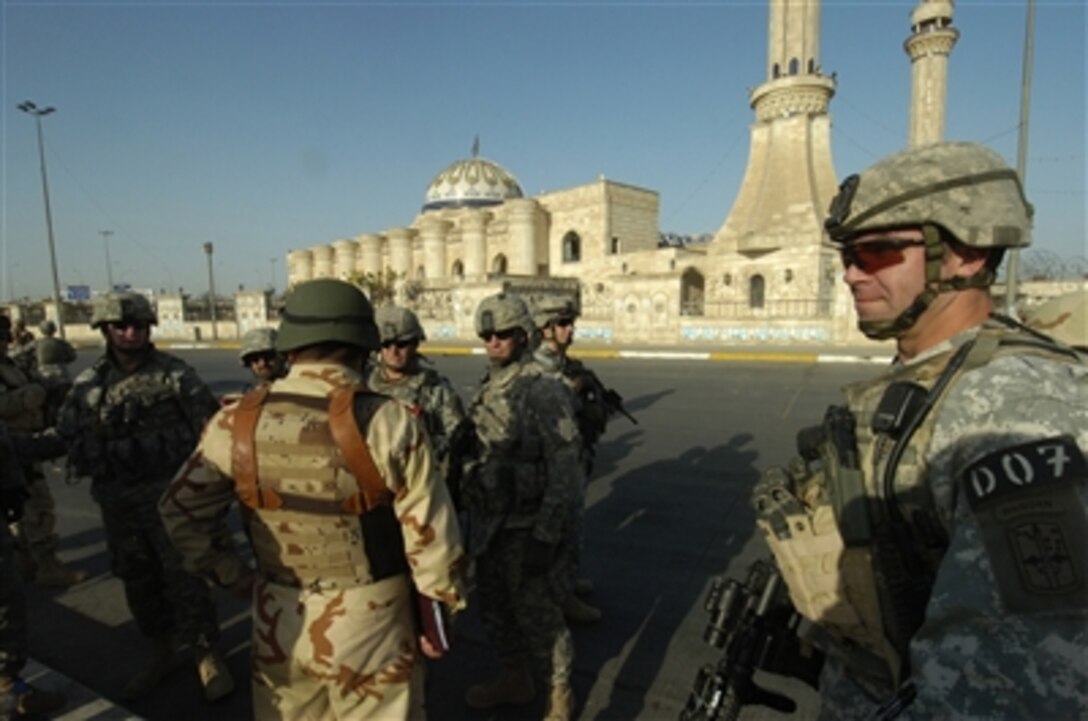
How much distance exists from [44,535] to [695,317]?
1969 centimetres

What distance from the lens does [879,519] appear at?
1243 mm

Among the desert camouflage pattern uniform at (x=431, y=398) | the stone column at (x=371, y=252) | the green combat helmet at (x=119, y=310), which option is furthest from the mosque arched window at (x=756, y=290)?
the stone column at (x=371, y=252)

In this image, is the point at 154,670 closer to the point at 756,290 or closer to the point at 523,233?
the point at 756,290

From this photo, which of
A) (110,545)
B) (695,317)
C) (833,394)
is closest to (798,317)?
(695,317)

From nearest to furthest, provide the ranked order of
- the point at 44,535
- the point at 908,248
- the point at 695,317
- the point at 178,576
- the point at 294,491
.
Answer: the point at 908,248, the point at 294,491, the point at 178,576, the point at 44,535, the point at 695,317

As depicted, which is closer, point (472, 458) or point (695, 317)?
point (472, 458)

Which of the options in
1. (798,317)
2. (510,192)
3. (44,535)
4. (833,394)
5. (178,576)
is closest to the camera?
(178,576)

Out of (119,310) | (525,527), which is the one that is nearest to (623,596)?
(525,527)

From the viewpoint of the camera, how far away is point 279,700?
6.27 ft

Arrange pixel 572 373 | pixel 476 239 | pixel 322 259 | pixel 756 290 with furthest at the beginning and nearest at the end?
pixel 322 259 → pixel 476 239 → pixel 756 290 → pixel 572 373

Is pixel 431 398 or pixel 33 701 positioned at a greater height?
pixel 431 398

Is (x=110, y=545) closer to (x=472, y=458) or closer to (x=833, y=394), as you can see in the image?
(x=472, y=458)

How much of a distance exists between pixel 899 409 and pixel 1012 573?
38 cm

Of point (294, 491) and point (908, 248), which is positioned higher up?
point (908, 248)
